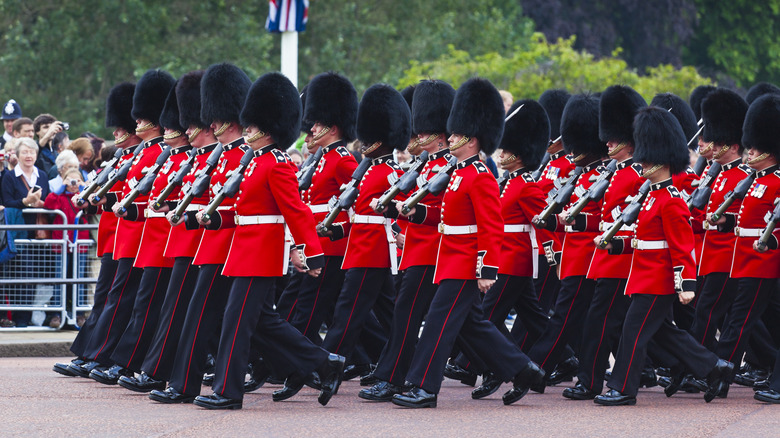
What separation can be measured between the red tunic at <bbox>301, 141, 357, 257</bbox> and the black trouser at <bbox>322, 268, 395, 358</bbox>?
32 cm

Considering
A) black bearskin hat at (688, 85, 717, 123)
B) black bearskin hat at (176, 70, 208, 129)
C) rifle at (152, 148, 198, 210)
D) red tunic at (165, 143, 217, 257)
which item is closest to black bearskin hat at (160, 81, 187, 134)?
black bearskin hat at (176, 70, 208, 129)

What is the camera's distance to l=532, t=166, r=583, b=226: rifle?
8883 millimetres

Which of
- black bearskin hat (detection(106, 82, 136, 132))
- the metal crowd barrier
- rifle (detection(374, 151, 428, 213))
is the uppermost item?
black bearskin hat (detection(106, 82, 136, 132))

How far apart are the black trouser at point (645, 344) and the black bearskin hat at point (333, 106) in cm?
194

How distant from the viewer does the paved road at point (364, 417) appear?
7133 mm

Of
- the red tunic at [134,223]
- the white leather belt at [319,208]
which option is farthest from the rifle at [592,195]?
the red tunic at [134,223]

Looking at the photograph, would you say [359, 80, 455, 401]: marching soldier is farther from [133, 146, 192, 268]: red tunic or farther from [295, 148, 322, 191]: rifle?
[133, 146, 192, 268]: red tunic

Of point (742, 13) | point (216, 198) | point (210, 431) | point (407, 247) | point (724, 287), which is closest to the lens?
point (210, 431)

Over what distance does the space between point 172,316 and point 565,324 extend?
227 cm

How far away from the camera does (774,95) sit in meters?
9.23

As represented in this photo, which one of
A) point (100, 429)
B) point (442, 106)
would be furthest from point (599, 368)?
point (100, 429)

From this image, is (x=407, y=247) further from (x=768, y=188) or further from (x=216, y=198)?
(x=768, y=188)

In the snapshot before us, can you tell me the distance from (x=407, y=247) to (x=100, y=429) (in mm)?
2077

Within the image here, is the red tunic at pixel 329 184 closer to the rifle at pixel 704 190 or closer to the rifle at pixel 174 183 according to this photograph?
the rifle at pixel 174 183
